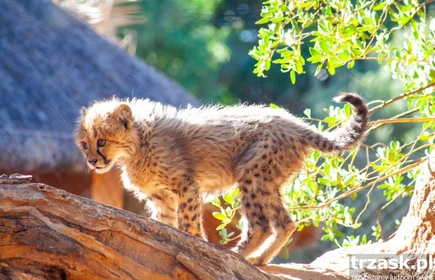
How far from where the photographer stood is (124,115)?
3.97 m

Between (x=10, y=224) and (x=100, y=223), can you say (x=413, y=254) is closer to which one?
(x=100, y=223)

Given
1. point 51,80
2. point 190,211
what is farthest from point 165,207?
point 51,80

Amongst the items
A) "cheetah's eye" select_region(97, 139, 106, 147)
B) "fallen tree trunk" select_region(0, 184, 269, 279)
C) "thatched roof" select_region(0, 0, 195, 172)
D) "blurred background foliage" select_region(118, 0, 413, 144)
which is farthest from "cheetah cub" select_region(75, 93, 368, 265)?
"blurred background foliage" select_region(118, 0, 413, 144)

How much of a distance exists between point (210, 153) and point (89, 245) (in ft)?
5.11

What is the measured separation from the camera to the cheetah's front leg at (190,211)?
12.3ft

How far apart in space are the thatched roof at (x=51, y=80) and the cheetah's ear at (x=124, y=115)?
2335mm

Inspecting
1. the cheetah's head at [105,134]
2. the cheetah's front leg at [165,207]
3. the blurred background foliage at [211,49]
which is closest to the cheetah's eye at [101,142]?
the cheetah's head at [105,134]

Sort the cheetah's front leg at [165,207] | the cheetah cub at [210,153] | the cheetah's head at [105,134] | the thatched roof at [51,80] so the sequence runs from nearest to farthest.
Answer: the cheetah cub at [210,153] → the cheetah's head at [105,134] → the cheetah's front leg at [165,207] → the thatched roof at [51,80]

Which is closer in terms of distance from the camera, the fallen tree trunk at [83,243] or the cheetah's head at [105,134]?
the fallen tree trunk at [83,243]

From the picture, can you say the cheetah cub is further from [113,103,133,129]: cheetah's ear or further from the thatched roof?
the thatched roof

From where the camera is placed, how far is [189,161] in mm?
3977

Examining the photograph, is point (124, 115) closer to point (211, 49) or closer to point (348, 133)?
point (348, 133)

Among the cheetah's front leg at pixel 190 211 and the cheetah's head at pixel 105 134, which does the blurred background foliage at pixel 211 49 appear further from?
the cheetah's front leg at pixel 190 211

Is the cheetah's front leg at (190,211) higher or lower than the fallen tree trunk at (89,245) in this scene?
higher
